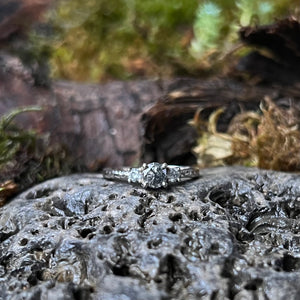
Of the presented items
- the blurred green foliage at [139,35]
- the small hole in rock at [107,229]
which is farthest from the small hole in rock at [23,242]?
the blurred green foliage at [139,35]

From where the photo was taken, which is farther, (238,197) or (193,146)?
(193,146)

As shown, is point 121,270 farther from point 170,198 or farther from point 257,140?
point 257,140

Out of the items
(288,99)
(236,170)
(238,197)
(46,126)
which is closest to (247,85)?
(288,99)

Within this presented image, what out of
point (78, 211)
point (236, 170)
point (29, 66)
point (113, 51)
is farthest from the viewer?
point (113, 51)

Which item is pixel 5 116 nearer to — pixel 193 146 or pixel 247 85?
pixel 193 146

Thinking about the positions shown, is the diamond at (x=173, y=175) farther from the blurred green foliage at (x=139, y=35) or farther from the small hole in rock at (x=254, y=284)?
the blurred green foliage at (x=139, y=35)

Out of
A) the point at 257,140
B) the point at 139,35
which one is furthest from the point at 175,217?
the point at 139,35

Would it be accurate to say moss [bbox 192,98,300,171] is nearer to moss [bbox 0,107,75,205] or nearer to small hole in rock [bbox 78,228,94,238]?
moss [bbox 0,107,75,205]
